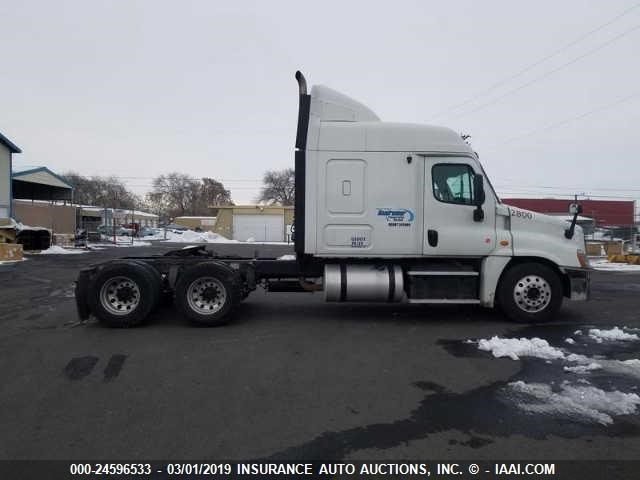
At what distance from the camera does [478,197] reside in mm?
6359

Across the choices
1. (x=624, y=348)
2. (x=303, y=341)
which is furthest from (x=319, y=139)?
(x=624, y=348)

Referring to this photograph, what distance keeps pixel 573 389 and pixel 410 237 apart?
317 cm

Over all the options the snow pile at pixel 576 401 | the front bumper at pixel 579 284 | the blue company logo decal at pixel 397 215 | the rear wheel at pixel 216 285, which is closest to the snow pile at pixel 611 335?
the front bumper at pixel 579 284

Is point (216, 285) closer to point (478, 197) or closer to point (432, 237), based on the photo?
point (432, 237)

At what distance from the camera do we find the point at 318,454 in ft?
9.40

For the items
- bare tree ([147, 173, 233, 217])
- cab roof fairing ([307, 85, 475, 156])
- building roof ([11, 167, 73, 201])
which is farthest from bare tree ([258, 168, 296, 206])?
cab roof fairing ([307, 85, 475, 156])

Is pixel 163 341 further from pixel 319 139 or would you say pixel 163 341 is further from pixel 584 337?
pixel 584 337

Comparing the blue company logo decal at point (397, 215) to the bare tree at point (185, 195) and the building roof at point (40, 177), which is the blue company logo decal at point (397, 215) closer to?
the building roof at point (40, 177)

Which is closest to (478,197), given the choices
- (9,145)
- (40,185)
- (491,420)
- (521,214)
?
(521,214)

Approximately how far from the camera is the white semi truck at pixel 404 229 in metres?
6.42

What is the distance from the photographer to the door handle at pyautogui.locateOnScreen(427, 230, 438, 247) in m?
6.46

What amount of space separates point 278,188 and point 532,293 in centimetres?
6969

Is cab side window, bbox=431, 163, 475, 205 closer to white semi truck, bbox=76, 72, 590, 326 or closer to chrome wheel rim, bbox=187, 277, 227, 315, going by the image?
white semi truck, bbox=76, 72, 590, 326

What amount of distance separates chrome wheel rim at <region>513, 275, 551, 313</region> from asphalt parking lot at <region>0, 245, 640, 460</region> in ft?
1.24
